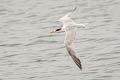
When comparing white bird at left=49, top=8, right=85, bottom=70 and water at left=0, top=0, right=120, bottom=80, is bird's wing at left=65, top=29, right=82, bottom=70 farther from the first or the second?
water at left=0, top=0, right=120, bottom=80

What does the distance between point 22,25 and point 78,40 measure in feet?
8.88

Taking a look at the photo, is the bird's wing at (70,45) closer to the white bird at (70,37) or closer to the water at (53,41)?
the white bird at (70,37)

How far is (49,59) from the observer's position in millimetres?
14359

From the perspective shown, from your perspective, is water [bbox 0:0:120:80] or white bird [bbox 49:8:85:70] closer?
white bird [bbox 49:8:85:70]

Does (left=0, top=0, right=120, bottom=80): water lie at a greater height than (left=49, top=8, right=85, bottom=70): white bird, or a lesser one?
lesser

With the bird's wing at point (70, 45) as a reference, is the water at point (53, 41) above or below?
below

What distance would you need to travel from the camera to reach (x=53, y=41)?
16.0 meters

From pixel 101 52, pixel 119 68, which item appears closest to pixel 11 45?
pixel 101 52

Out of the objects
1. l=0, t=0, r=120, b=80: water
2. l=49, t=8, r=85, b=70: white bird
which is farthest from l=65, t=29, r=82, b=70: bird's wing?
l=0, t=0, r=120, b=80: water

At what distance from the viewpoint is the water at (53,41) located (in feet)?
43.9

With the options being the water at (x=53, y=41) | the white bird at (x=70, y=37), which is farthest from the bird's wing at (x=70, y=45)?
the water at (x=53, y=41)

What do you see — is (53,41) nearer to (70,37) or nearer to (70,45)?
(70,37)

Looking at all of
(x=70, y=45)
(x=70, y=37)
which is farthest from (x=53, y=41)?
(x=70, y=45)

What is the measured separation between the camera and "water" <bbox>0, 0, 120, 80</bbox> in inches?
527
